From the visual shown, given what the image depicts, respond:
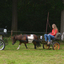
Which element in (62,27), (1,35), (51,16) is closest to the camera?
(1,35)

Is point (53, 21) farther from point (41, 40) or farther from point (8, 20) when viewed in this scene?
point (41, 40)

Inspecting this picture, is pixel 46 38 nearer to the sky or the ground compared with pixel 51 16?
nearer to the ground

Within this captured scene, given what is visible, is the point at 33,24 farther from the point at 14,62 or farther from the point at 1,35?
the point at 14,62

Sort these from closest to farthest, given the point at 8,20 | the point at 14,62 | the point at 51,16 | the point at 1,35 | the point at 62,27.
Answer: the point at 14,62 < the point at 1,35 < the point at 62,27 < the point at 8,20 < the point at 51,16

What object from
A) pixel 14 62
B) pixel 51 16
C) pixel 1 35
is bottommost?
Answer: pixel 14 62

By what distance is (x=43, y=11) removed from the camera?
94.6ft

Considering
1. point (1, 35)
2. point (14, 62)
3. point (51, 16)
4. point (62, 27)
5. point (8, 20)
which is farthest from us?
point (51, 16)

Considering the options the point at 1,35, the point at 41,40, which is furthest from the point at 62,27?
the point at 1,35

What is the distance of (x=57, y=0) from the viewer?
20828 millimetres

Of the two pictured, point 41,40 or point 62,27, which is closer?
point 41,40

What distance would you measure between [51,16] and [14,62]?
21768mm

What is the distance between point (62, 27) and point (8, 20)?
9324 mm

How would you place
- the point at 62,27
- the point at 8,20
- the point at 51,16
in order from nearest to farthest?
Answer: 1. the point at 62,27
2. the point at 8,20
3. the point at 51,16

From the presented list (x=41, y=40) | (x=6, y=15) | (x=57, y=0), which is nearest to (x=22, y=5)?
(x=6, y=15)
